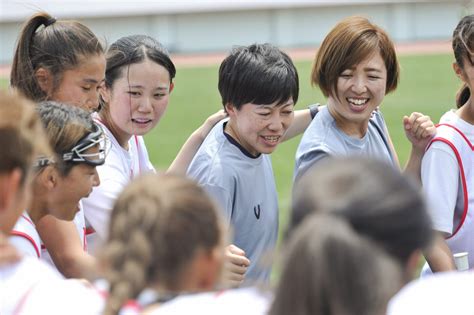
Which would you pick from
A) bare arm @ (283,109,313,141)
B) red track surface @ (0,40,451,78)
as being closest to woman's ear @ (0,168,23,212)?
bare arm @ (283,109,313,141)

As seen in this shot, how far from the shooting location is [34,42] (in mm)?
3549

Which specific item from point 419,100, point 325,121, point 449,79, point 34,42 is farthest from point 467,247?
point 449,79

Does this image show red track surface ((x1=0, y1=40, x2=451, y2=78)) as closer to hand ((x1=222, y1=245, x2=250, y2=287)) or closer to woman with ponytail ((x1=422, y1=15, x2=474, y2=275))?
woman with ponytail ((x1=422, y1=15, x2=474, y2=275))

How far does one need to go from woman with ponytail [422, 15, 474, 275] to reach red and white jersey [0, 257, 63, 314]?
177 centimetres

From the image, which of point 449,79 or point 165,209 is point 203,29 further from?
point 165,209

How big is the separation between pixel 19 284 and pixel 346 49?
6.98 feet

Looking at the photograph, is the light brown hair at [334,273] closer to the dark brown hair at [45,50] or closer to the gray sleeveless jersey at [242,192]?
the gray sleeveless jersey at [242,192]

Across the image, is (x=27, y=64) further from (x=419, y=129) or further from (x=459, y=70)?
(x=459, y=70)

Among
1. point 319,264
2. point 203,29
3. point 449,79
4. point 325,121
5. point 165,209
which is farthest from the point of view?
point 203,29

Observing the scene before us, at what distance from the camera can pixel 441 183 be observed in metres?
3.32

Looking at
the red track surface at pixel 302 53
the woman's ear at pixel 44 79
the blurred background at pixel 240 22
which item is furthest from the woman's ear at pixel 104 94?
the red track surface at pixel 302 53

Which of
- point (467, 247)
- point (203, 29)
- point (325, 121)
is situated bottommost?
point (203, 29)

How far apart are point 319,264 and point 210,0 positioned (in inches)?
1270

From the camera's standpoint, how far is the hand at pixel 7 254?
5.95ft
